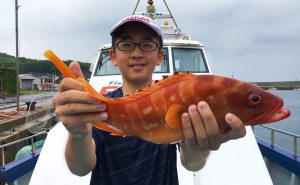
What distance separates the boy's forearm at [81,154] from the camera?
2.24 metres

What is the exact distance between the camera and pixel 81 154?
2.29 m

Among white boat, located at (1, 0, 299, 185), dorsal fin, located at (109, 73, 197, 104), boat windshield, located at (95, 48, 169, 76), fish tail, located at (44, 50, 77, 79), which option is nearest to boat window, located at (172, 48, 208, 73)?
boat windshield, located at (95, 48, 169, 76)

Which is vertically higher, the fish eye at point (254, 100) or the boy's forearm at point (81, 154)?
the fish eye at point (254, 100)

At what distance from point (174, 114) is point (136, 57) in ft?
2.75

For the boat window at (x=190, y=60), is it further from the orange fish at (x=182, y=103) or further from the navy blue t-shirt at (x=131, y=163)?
the orange fish at (x=182, y=103)

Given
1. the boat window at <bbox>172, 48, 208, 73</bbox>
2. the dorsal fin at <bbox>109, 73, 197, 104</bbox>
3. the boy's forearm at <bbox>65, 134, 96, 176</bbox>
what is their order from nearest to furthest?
1. the dorsal fin at <bbox>109, 73, 197, 104</bbox>
2. the boy's forearm at <bbox>65, 134, 96, 176</bbox>
3. the boat window at <bbox>172, 48, 208, 73</bbox>

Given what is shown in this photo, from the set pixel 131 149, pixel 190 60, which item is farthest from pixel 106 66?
pixel 131 149

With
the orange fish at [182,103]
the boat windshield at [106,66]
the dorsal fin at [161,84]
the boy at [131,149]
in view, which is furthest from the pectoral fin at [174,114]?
the boat windshield at [106,66]

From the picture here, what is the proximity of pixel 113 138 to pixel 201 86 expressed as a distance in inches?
40.8

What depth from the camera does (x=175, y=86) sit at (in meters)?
1.79

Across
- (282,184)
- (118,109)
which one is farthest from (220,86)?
(282,184)

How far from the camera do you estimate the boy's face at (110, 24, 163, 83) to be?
2486mm

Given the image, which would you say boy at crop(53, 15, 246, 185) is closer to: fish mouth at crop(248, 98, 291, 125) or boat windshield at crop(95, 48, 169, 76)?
fish mouth at crop(248, 98, 291, 125)

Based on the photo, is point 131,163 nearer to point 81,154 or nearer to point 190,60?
point 81,154
